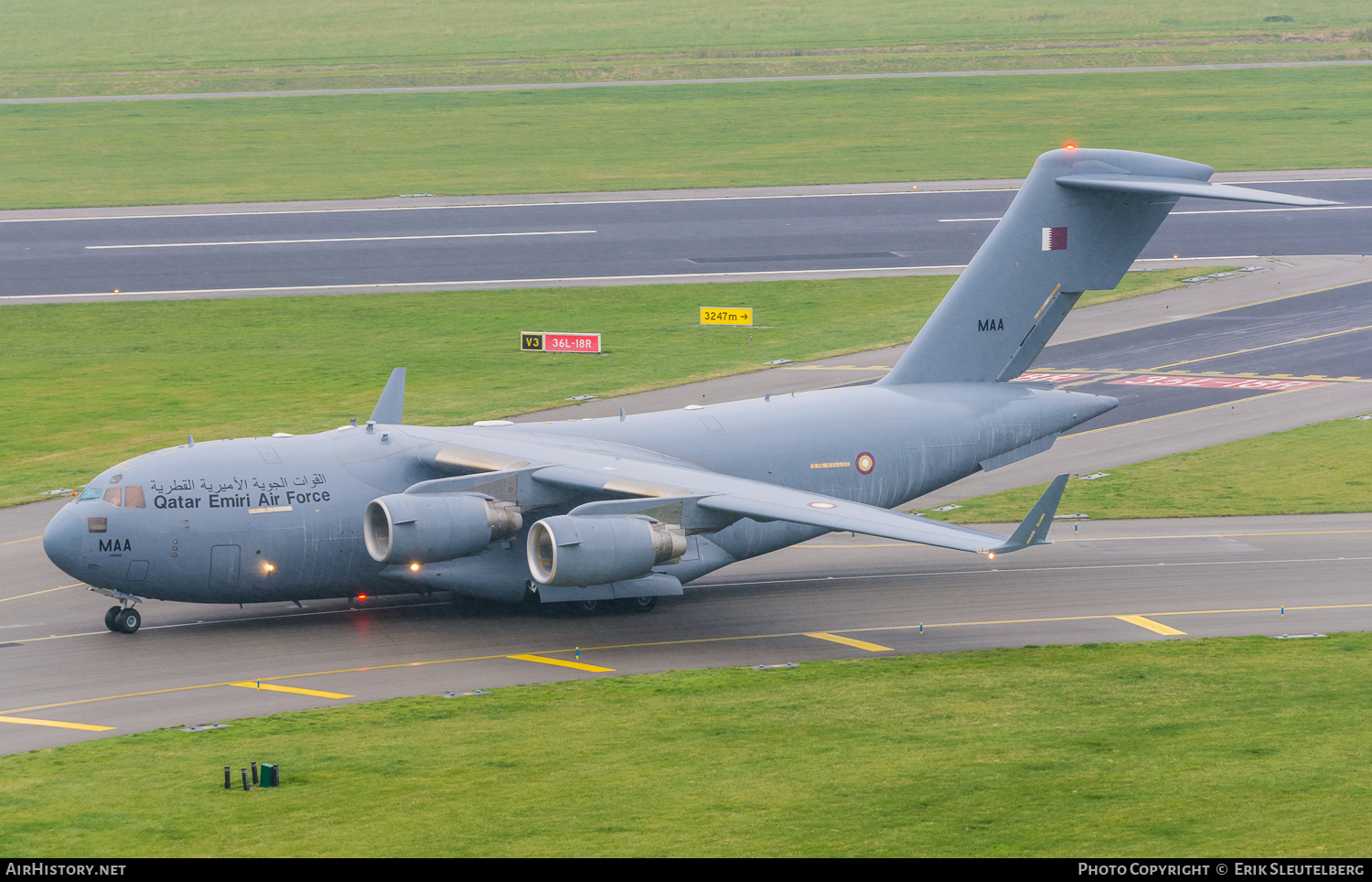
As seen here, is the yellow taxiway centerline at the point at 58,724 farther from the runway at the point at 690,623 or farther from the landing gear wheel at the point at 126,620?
the landing gear wheel at the point at 126,620

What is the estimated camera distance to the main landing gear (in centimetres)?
3375

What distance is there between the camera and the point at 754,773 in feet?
81.8

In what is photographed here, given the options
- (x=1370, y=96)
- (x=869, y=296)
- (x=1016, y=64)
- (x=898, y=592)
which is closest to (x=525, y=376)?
(x=869, y=296)

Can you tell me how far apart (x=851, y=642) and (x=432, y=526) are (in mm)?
8454

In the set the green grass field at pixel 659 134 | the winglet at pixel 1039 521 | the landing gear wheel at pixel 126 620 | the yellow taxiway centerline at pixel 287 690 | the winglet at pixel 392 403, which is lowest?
the yellow taxiway centerline at pixel 287 690

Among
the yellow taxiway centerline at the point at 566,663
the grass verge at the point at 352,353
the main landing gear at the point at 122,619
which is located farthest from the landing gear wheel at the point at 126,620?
the grass verge at the point at 352,353

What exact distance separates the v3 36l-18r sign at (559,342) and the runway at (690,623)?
20.8m

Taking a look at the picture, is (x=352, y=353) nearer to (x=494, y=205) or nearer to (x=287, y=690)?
(x=494, y=205)

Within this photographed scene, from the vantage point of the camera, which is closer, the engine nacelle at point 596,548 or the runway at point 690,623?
the runway at point 690,623

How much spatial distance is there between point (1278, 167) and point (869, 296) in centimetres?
3388

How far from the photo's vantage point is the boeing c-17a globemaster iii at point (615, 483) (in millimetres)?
32531

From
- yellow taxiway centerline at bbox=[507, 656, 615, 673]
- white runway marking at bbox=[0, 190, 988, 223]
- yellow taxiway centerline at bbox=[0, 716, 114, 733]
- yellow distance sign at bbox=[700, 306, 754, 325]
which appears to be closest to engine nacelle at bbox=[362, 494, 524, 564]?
yellow taxiway centerline at bbox=[507, 656, 615, 673]

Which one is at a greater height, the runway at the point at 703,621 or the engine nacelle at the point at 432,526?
the engine nacelle at the point at 432,526

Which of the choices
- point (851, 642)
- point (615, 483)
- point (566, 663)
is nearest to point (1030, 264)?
point (851, 642)
